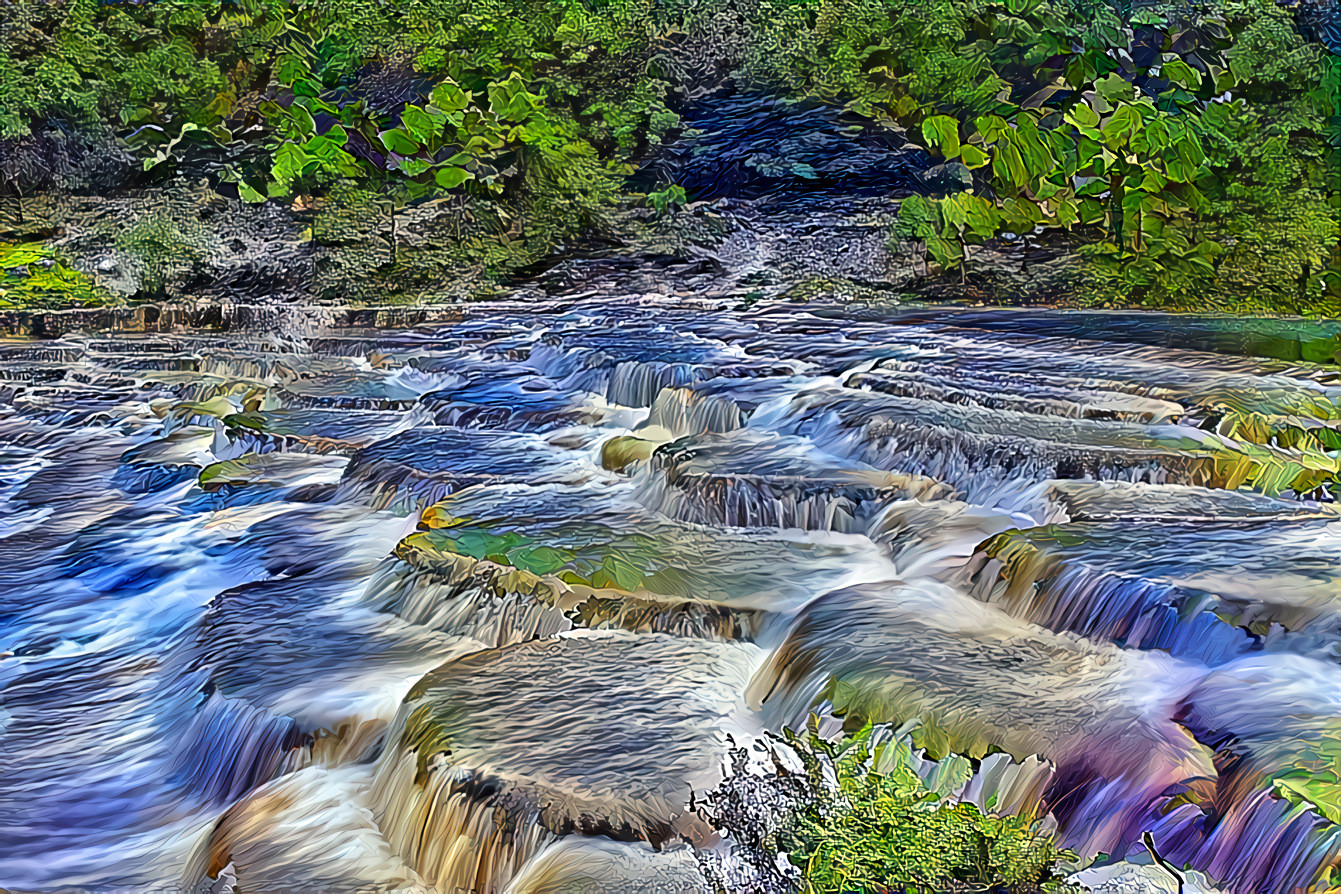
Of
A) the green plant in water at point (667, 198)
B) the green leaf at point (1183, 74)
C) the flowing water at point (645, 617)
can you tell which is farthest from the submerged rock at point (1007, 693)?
the green plant in water at point (667, 198)

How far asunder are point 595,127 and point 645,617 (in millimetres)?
7410

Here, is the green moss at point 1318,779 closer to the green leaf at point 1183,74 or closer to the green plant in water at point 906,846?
the green plant in water at point 906,846

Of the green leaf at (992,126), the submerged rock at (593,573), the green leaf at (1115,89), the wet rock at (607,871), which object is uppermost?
the green leaf at (1115,89)

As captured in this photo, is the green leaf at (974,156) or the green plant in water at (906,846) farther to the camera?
the green leaf at (974,156)

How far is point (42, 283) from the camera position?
8062 mm

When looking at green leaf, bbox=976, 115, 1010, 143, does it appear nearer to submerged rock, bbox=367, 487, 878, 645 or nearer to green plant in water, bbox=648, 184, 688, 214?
green plant in water, bbox=648, 184, 688, 214

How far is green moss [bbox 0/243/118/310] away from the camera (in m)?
7.98

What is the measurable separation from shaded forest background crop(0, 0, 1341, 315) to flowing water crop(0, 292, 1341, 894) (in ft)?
9.06

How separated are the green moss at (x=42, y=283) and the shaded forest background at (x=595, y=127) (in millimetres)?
20

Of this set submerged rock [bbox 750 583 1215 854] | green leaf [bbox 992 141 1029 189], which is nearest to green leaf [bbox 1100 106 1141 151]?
green leaf [bbox 992 141 1029 189]

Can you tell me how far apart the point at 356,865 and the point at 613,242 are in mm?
7684

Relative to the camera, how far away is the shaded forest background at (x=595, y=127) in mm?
7383

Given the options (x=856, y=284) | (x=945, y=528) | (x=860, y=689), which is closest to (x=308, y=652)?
(x=860, y=689)

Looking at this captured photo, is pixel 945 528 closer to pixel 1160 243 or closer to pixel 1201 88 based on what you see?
pixel 1160 243
